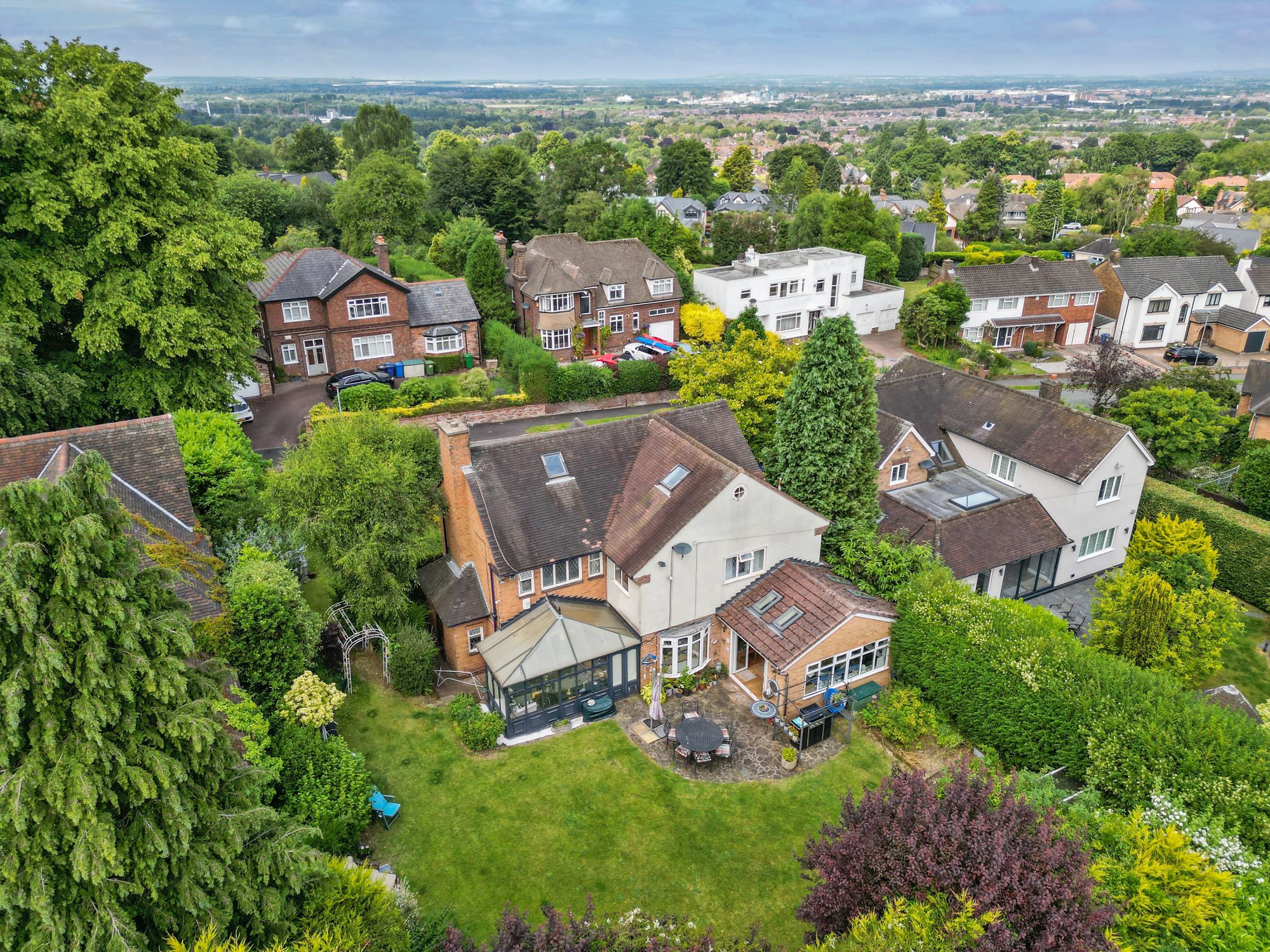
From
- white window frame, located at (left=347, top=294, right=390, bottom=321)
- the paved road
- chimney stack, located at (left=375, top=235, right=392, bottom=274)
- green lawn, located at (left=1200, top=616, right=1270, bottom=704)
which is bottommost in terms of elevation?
green lawn, located at (left=1200, top=616, right=1270, bottom=704)

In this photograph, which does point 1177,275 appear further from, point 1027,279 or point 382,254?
point 382,254

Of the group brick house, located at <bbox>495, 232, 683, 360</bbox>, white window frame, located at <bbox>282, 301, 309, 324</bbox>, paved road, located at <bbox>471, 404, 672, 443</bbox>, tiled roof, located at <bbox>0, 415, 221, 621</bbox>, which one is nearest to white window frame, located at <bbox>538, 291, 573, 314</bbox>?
brick house, located at <bbox>495, 232, 683, 360</bbox>

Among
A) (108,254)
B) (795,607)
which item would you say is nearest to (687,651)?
(795,607)

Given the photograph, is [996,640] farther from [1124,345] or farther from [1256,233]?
[1256,233]

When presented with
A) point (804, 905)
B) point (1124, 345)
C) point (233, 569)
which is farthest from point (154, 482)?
point (1124, 345)

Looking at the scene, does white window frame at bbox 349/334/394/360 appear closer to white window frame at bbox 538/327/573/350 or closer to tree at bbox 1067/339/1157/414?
white window frame at bbox 538/327/573/350

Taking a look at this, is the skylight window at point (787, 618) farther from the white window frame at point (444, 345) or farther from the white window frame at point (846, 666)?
the white window frame at point (444, 345)
